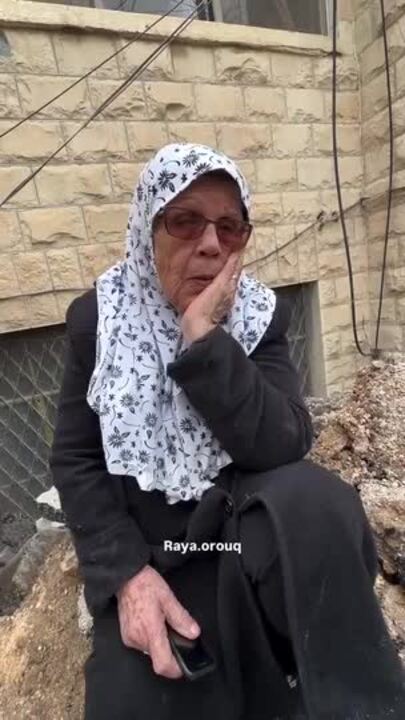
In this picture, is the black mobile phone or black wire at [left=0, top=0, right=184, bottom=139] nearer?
the black mobile phone

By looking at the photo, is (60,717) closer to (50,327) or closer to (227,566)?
(227,566)

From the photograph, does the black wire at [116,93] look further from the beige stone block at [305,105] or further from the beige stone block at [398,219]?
the beige stone block at [398,219]

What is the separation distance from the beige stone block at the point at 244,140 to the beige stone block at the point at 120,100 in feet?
1.58

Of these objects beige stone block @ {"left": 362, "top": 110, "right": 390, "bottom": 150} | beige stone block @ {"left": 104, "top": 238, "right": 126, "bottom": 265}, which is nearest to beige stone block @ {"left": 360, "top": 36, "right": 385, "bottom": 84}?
beige stone block @ {"left": 362, "top": 110, "right": 390, "bottom": 150}

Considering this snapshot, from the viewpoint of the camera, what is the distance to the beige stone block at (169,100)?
2.69 metres

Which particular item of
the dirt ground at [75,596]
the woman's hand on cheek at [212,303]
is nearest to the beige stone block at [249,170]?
the dirt ground at [75,596]

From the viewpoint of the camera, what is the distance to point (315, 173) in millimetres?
3221

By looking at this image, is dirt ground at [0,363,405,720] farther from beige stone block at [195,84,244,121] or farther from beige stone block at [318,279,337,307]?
beige stone block at [195,84,244,121]

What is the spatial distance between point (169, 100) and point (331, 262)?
1.46 m

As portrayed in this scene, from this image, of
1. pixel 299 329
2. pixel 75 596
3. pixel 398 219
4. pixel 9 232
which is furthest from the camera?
pixel 299 329

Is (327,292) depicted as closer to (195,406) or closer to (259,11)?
(259,11)

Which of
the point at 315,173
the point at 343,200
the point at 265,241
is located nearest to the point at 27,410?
the point at 265,241

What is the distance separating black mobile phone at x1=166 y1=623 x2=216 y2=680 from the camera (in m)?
0.91

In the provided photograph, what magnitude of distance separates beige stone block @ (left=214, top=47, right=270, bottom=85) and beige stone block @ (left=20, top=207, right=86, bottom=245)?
1180mm
